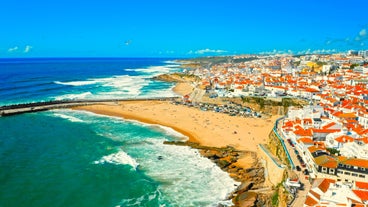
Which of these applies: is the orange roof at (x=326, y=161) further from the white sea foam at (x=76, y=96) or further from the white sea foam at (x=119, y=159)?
the white sea foam at (x=76, y=96)

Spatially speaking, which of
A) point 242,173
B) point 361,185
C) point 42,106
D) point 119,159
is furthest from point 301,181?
point 42,106

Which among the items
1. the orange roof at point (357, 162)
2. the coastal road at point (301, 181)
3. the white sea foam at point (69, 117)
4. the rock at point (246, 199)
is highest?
the orange roof at point (357, 162)

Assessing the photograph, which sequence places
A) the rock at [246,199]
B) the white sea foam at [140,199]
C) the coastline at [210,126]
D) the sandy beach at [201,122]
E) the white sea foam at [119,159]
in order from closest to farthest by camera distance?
the rock at [246,199] → the white sea foam at [140,199] → the white sea foam at [119,159] → the coastline at [210,126] → the sandy beach at [201,122]

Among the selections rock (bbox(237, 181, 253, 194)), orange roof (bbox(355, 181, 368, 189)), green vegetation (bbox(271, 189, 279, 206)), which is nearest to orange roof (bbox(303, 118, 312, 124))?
rock (bbox(237, 181, 253, 194))

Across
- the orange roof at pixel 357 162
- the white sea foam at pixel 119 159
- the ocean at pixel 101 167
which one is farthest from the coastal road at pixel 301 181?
the white sea foam at pixel 119 159

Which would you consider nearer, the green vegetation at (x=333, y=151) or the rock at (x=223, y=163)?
the green vegetation at (x=333, y=151)

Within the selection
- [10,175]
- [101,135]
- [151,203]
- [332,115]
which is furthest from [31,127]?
[332,115]

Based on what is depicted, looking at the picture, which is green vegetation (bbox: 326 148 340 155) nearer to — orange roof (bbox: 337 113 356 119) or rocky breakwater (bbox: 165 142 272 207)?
rocky breakwater (bbox: 165 142 272 207)
